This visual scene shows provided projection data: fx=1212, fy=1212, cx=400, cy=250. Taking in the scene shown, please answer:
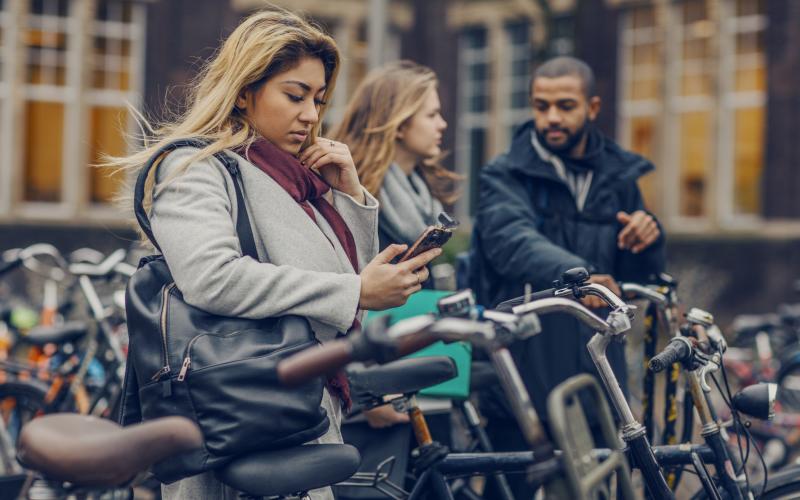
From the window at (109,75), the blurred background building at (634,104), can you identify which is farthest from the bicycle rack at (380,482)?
the window at (109,75)

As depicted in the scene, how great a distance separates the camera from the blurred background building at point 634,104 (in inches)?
540

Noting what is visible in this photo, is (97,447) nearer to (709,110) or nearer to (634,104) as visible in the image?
(709,110)

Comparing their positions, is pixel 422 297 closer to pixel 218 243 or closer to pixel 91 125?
pixel 218 243

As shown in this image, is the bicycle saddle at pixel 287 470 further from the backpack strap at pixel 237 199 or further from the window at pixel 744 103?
the window at pixel 744 103

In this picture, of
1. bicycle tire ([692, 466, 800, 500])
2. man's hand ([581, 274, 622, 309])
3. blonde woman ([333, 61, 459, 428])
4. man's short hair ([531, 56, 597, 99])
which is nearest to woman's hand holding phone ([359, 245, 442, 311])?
man's hand ([581, 274, 622, 309])

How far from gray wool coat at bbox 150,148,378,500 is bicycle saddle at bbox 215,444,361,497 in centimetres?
21

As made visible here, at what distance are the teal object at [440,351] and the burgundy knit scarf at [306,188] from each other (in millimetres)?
1064

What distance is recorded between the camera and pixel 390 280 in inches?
109

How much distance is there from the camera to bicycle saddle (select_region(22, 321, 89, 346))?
5.95m

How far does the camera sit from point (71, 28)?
1495cm

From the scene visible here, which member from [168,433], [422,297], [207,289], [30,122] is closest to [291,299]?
[207,289]

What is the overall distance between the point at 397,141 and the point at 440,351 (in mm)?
823

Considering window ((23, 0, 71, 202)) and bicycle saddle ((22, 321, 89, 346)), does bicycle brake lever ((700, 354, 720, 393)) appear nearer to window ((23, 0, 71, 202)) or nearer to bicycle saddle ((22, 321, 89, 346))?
bicycle saddle ((22, 321, 89, 346))

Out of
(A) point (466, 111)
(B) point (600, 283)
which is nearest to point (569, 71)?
(B) point (600, 283)
